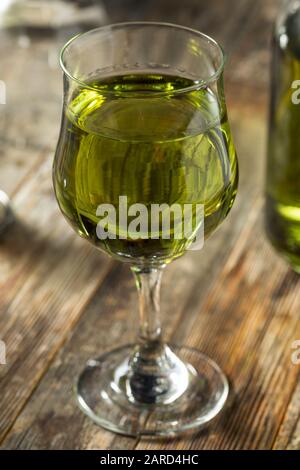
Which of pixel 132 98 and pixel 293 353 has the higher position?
pixel 132 98

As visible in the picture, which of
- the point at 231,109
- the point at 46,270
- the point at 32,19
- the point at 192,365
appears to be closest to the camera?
the point at 192,365

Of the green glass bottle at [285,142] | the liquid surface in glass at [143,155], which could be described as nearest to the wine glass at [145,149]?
the liquid surface in glass at [143,155]

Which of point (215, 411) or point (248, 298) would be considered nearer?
point (215, 411)

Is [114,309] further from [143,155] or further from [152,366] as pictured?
[143,155]

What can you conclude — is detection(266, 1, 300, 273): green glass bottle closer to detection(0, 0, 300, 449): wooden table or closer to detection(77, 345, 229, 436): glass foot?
detection(0, 0, 300, 449): wooden table

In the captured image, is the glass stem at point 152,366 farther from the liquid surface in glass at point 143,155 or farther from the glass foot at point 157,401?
the liquid surface in glass at point 143,155

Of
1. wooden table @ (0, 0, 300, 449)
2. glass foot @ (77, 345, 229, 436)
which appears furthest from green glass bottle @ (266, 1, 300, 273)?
glass foot @ (77, 345, 229, 436)

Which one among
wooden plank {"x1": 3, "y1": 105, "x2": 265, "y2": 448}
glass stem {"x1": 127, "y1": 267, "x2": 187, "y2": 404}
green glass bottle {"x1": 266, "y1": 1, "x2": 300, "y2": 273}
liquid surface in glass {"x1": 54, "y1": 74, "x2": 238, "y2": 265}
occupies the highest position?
liquid surface in glass {"x1": 54, "y1": 74, "x2": 238, "y2": 265}
